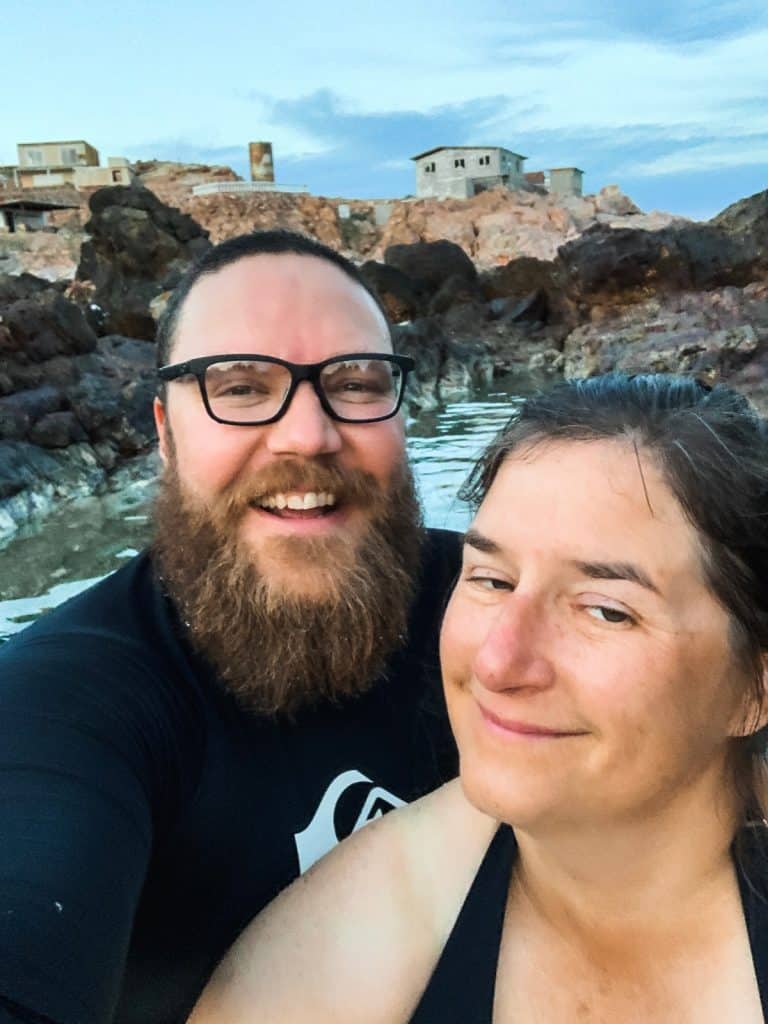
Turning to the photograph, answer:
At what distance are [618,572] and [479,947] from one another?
0.73 meters

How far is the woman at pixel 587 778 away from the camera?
4.30ft

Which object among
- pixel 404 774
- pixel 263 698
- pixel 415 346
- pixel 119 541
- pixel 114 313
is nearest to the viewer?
pixel 263 698

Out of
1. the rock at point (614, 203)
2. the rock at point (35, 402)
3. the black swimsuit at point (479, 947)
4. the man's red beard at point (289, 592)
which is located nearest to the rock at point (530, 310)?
the rock at point (35, 402)

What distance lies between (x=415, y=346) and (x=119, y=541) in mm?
14677

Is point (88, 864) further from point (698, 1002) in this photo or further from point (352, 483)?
point (352, 483)

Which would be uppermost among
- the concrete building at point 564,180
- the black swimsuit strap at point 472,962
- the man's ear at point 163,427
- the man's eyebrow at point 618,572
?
the concrete building at point 564,180

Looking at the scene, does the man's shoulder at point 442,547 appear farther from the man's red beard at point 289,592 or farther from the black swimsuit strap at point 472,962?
the black swimsuit strap at point 472,962

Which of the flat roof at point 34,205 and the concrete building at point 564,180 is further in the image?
the concrete building at point 564,180

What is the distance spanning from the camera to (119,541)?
9.69 meters

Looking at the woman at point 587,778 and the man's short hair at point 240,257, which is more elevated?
the man's short hair at point 240,257

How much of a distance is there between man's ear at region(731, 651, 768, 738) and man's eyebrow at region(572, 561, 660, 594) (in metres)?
0.30

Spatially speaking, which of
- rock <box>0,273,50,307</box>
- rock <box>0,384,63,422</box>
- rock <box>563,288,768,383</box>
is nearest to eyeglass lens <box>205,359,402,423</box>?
rock <box>0,384,63,422</box>

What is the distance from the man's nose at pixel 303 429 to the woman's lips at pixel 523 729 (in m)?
1.13

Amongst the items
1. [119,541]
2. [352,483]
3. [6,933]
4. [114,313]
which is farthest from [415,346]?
[6,933]
